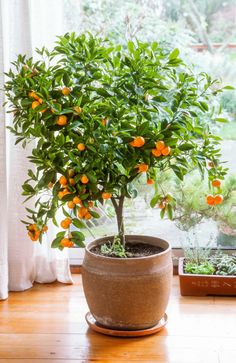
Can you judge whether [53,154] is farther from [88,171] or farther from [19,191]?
[19,191]

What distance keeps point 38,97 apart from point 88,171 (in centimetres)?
30

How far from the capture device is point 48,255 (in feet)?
9.14

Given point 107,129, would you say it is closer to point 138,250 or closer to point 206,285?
point 138,250

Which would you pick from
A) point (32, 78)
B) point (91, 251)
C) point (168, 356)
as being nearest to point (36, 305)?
point (91, 251)

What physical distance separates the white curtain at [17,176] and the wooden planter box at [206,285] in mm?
558

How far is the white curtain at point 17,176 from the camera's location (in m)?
2.55

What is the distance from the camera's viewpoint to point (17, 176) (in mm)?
2635

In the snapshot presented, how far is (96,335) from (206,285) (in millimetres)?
615

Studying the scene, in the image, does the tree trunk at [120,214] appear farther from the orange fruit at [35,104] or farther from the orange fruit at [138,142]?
the orange fruit at [35,104]

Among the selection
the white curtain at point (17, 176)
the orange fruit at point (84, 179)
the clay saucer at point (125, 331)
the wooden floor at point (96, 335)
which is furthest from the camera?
the white curtain at point (17, 176)

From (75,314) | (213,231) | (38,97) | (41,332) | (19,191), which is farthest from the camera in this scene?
(213,231)

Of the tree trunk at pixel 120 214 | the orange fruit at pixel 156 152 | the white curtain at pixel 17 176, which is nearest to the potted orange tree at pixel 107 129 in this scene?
the orange fruit at pixel 156 152

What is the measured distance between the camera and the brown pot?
2.17 meters

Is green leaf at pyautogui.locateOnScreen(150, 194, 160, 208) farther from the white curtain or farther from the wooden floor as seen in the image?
the white curtain
